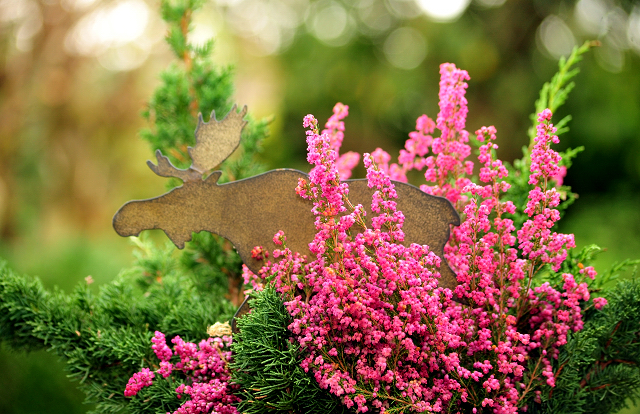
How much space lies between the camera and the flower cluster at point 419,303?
0.71 meters

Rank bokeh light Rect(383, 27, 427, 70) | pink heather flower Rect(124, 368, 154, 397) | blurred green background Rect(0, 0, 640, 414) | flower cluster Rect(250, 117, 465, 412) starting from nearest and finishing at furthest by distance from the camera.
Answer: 1. flower cluster Rect(250, 117, 465, 412)
2. pink heather flower Rect(124, 368, 154, 397)
3. blurred green background Rect(0, 0, 640, 414)
4. bokeh light Rect(383, 27, 427, 70)

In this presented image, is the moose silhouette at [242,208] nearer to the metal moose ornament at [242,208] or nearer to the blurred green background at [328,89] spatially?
the metal moose ornament at [242,208]

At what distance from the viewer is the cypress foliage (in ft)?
2.40

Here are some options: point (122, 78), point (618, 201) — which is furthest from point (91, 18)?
point (618, 201)

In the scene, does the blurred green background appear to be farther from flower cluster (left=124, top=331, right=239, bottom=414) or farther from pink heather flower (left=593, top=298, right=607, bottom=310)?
pink heather flower (left=593, top=298, right=607, bottom=310)

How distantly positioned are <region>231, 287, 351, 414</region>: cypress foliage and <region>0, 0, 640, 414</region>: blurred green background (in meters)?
2.09

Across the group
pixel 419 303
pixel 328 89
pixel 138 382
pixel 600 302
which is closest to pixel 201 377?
pixel 138 382

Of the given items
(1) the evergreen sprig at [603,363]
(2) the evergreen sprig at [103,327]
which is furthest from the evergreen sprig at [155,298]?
(1) the evergreen sprig at [603,363]

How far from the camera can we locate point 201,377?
32.9 inches

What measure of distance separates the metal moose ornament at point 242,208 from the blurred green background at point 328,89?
72.5 inches

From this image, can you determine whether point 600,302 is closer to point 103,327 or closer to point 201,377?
point 201,377

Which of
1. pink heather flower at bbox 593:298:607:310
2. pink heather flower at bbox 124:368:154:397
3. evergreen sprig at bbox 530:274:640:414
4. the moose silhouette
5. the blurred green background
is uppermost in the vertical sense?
the blurred green background

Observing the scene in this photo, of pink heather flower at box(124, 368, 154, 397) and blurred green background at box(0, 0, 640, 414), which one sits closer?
pink heather flower at box(124, 368, 154, 397)

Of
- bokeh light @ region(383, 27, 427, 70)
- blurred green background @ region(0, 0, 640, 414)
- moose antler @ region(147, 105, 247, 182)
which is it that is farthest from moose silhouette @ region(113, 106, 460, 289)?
bokeh light @ region(383, 27, 427, 70)
